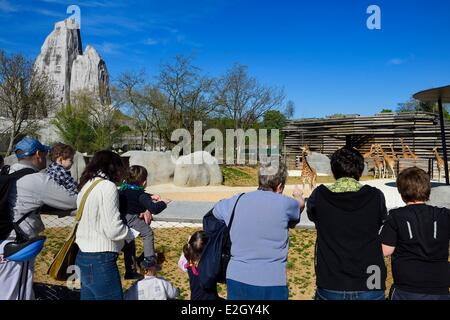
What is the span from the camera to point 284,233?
2.66m

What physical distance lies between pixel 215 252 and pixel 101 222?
35.3 inches

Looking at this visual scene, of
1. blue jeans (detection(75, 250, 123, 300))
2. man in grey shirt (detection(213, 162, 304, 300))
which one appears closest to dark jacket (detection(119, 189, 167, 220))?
blue jeans (detection(75, 250, 123, 300))

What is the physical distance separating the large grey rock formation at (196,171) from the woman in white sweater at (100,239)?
13.5 m

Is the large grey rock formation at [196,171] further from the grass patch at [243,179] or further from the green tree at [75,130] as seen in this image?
the green tree at [75,130]

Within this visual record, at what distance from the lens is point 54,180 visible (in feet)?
10.0

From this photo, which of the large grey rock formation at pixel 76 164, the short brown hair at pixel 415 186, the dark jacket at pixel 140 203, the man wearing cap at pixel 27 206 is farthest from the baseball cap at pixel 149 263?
the large grey rock formation at pixel 76 164

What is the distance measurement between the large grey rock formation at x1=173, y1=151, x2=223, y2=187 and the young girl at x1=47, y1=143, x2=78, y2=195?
1281cm

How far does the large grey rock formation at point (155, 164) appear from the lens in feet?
54.0

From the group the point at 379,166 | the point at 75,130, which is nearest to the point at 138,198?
the point at 379,166

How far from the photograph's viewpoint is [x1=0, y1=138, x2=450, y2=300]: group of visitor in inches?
103

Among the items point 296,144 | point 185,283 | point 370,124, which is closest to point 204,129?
point 296,144

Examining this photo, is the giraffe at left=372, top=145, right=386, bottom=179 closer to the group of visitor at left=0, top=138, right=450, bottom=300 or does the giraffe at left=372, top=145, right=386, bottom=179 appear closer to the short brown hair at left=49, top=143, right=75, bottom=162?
the group of visitor at left=0, top=138, right=450, bottom=300

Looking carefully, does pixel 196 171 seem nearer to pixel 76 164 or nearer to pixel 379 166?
pixel 76 164

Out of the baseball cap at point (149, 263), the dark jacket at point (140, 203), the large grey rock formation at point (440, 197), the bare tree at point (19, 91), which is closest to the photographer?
the baseball cap at point (149, 263)
